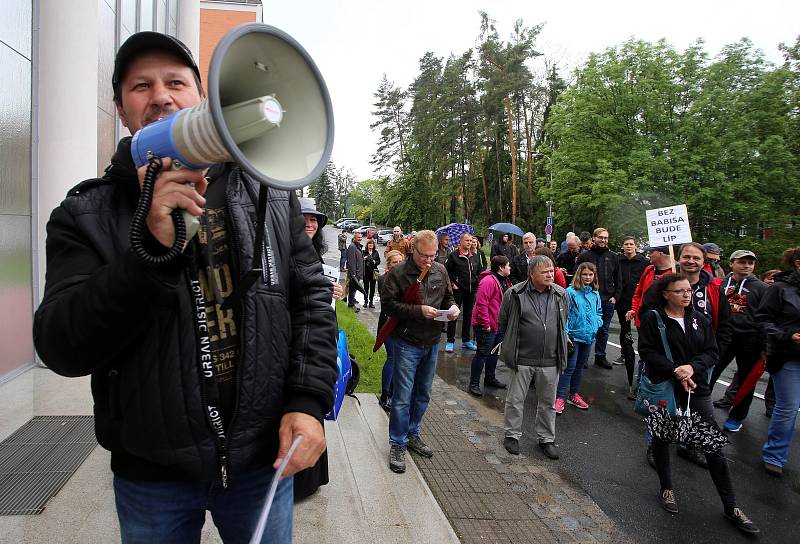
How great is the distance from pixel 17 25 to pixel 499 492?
648 centimetres

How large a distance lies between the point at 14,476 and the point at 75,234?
11.2 ft

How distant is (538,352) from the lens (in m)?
5.33

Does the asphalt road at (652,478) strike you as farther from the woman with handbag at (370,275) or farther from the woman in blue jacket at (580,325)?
the woman with handbag at (370,275)

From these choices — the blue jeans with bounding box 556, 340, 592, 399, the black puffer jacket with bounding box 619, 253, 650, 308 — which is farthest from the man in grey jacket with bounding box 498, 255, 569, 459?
the black puffer jacket with bounding box 619, 253, 650, 308

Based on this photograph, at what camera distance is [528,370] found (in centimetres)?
536

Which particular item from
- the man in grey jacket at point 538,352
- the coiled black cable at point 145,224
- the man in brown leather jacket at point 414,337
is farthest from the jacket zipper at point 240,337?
the man in grey jacket at point 538,352

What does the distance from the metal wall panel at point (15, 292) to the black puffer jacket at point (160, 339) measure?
5.06 meters

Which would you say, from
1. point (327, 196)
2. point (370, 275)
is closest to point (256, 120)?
point (370, 275)

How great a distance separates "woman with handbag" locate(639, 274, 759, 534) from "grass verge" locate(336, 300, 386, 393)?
327 centimetres

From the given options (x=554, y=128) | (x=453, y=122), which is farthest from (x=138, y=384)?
(x=453, y=122)

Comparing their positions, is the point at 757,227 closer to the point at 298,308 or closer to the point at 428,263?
the point at 428,263

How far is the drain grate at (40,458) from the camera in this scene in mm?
3383

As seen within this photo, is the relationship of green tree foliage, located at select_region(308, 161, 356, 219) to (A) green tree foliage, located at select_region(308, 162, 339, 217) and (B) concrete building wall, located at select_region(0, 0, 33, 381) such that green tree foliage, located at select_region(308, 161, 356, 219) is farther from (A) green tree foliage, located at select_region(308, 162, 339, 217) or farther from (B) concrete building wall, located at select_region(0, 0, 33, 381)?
(B) concrete building wall, located at select_region(0, 0, 33, 381)

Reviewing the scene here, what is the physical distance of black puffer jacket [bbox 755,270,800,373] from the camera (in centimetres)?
488
